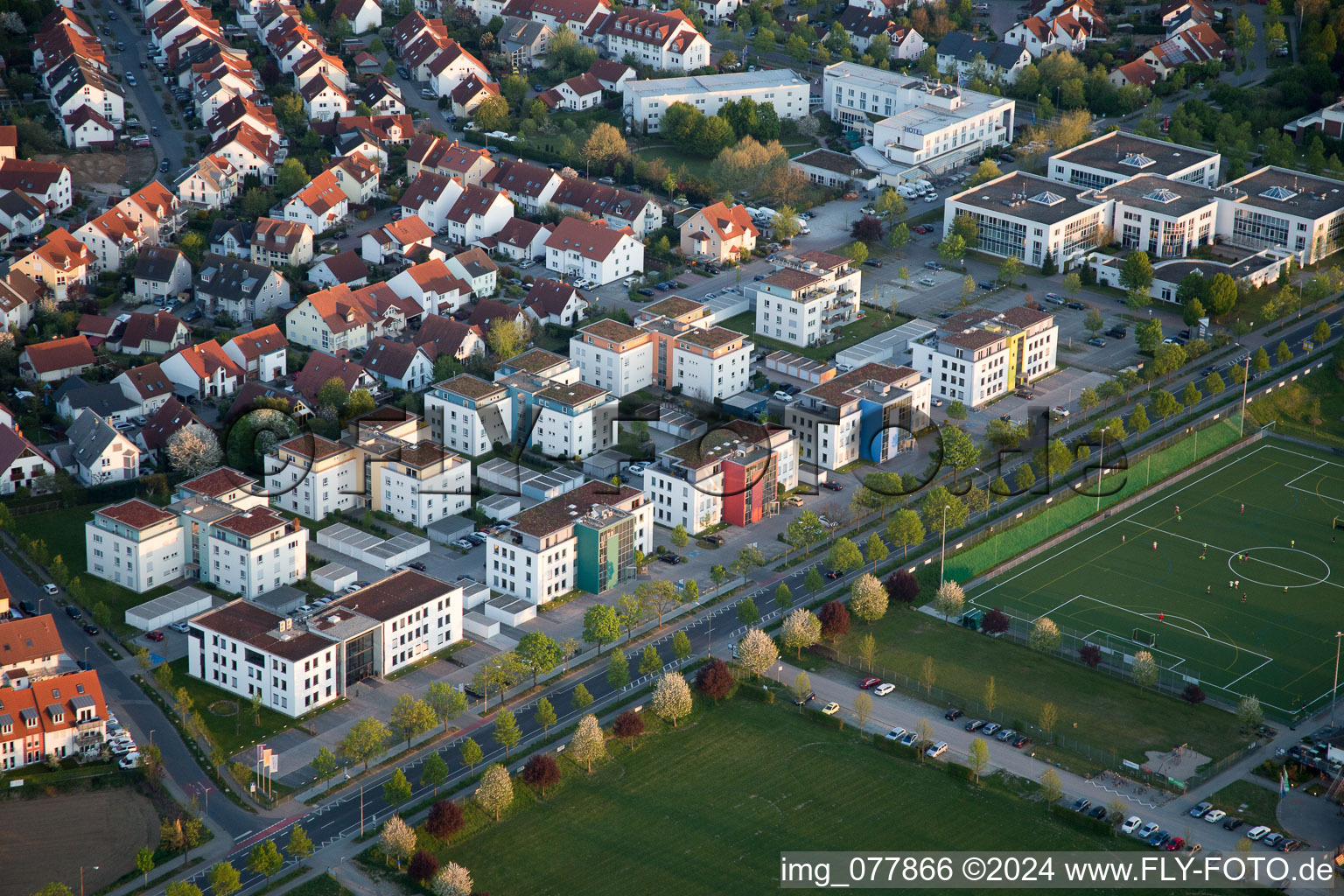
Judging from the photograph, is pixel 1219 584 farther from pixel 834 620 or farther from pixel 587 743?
pixel 587 743

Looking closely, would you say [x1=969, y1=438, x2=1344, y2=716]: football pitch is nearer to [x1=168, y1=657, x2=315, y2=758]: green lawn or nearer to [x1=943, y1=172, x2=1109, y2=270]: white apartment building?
[x1=943, y1=172, x2=1109, y2=270]: white apartment building

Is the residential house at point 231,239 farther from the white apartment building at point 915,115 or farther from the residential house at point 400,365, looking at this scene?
the white apartment building at point 915,115

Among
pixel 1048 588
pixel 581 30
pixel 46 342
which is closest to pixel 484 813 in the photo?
pixel 1048 588

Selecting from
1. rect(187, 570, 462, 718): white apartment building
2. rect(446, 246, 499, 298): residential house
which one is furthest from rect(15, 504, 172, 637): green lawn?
rect(446, 246, 499, 298): residential house

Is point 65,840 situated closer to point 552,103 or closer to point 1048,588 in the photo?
point 1048,588

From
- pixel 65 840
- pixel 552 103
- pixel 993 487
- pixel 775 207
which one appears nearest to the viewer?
pixel 65 840

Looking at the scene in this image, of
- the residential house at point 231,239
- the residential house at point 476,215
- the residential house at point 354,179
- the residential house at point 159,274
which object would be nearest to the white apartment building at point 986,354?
the residential house at point 476,215

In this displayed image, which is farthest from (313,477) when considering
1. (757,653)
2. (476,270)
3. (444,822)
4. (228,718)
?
(476,270)

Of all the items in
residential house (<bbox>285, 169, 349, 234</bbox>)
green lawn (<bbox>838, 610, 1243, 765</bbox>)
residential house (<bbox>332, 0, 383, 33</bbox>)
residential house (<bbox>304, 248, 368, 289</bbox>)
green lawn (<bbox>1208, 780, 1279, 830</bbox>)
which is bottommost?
green lawn (<bbox>1208, 780, 1279, 830</bbox>)
